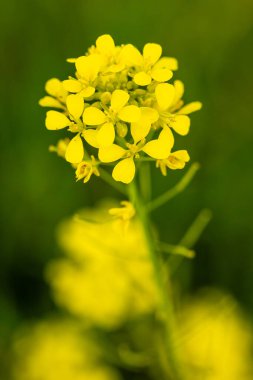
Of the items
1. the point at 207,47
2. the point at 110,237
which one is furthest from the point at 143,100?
the point at 207,47

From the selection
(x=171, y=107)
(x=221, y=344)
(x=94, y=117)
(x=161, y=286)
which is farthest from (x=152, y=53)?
(x=221, y=344)

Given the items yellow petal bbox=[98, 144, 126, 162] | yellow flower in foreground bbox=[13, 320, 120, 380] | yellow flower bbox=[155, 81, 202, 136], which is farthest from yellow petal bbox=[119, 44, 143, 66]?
yellow flower in foreground bbox=[13, 320, 120, 380]

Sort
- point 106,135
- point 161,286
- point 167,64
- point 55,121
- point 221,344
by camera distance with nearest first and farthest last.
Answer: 1. point 106,135
2. point 55,121
3. point 167,64
4. point 161,286
5. point 221,344

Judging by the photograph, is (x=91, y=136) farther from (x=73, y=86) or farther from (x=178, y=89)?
(x=178, y=89)

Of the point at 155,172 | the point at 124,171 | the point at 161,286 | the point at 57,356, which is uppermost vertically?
the point at 124,171

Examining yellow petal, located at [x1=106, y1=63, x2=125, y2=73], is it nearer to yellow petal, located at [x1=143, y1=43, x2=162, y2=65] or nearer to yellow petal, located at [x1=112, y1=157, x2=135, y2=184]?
yellow petal, located at [x1=143, y1=43, x2=162, y2=65]

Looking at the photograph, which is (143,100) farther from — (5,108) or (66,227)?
(5,108)

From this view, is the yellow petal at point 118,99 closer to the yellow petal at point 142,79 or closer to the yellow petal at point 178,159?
the yellow petal at point 142,79

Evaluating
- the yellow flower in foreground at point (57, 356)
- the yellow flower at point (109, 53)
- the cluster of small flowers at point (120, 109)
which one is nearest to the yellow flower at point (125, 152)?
the cluster of small flowers at point (120, 109)
